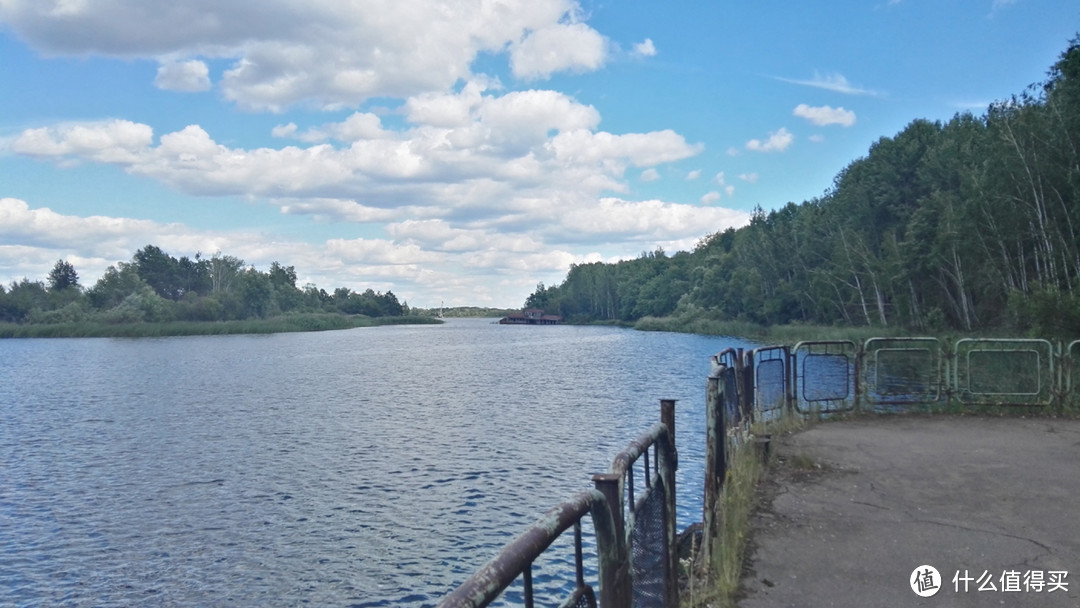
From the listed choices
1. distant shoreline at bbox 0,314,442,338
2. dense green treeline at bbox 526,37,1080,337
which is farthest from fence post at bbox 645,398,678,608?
distant shoreline at bbox 0,314,442,338

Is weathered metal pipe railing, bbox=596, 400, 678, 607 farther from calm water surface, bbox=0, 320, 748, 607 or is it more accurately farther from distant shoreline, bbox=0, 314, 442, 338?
distant shoreline, bbox=0, 314, 442, 338

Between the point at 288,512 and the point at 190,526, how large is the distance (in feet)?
5.82

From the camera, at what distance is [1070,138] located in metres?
31.0

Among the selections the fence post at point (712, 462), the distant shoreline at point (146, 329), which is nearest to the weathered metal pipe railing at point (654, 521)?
the fence post at point (712, 462)

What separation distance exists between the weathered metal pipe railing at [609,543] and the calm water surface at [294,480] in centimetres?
652

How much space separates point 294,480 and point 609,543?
16.0 metres

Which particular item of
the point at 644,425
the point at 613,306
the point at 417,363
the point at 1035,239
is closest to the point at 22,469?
the point at 644,425

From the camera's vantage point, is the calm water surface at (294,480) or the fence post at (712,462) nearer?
the fence post at (712,462)

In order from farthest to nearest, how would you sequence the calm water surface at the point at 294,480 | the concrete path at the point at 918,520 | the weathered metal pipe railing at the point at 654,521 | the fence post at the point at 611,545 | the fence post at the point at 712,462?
1. the calm water surface at the point at 294,480
2. the fence post at the point at 712,462
3. the concrete path at the point at 918,520
4. the weathered metal pipe railing at the point at 654,521
5. the fence post at the point at 611,545

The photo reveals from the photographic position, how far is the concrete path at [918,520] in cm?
579

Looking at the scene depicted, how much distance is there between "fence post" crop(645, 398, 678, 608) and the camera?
4757 millimetres

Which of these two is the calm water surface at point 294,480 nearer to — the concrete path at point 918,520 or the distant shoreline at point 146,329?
the concrete path at point 918,520

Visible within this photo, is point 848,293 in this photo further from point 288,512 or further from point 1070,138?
point 288,512

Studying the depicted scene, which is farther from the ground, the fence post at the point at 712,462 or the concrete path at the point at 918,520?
the fence post at the point at 712,462
